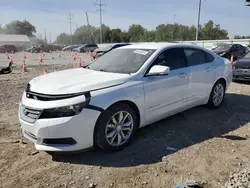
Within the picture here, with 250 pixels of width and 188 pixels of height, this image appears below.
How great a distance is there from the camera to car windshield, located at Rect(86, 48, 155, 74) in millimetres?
4157

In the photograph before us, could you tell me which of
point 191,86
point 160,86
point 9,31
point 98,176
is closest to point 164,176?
point 98,176

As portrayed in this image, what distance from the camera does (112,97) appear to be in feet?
11.4

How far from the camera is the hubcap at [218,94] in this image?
5676 mm

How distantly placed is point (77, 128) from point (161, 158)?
1.31 metres

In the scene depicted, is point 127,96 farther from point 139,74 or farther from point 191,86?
point 191,86

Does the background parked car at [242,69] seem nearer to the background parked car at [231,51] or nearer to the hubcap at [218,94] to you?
the hubcap at [218,94]

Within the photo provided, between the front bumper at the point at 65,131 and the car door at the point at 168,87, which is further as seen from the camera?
the car door at the point at 168,87

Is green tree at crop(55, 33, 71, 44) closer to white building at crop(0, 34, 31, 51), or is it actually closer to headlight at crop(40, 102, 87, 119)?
white building at crop(0, 34, 31, 51)

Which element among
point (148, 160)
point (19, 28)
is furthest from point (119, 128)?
point (19, 28)

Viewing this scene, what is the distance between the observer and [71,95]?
3.24m

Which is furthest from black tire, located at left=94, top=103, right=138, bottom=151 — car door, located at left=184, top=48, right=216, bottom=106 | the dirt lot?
car door, located at left=184, top=48, right=216, bottom=106

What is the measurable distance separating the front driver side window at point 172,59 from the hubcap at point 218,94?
1.45m

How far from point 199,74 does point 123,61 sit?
170cm

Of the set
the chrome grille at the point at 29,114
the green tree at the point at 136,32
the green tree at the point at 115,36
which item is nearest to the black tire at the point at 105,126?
the chrome grille at the point at 29,114
